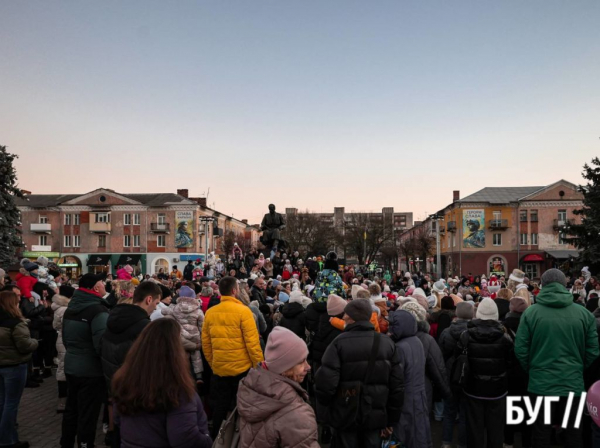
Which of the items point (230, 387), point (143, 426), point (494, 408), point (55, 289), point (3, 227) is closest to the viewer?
point (143, 426)

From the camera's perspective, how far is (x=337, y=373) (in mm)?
4035

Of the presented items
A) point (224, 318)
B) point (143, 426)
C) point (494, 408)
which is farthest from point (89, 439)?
point (494, 408)

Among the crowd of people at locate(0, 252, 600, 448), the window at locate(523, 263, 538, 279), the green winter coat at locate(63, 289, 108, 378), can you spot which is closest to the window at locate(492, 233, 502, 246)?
the window at locate(523, 263, 538, 279)

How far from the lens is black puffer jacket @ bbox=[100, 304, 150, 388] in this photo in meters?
4.81

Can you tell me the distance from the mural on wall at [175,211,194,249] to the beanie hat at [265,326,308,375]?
193ft

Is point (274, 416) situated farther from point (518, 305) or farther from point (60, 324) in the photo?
point (60, 324)

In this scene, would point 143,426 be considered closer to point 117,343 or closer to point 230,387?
point 117,343

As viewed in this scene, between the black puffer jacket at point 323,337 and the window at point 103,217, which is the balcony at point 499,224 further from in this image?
the black puffer jacket at point 323,337

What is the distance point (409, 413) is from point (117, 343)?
121 inches

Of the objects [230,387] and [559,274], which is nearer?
[559,274]

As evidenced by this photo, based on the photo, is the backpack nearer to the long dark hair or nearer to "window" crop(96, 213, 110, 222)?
the long dark hair

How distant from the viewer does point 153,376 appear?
286 cm

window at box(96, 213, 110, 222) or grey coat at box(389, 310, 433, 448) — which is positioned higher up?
window at box(96, 213, 110, 222)

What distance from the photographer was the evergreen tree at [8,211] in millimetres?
28281
